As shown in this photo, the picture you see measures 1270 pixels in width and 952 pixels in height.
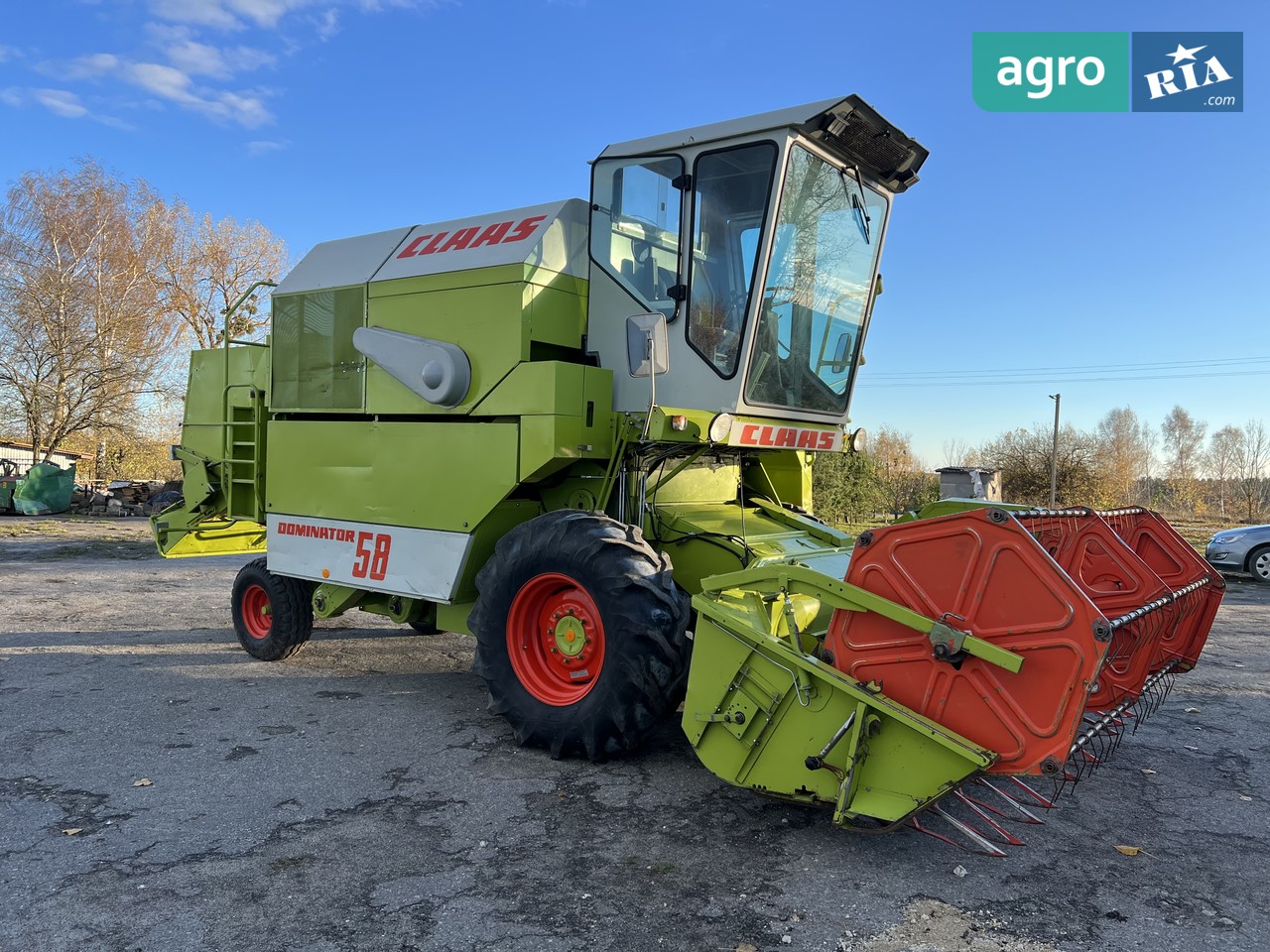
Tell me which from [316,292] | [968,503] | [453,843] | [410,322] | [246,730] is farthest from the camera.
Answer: [316,292]

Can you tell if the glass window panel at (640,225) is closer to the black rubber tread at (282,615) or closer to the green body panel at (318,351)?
the green body panel at (318,351)

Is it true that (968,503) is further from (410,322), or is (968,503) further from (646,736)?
(410,322)

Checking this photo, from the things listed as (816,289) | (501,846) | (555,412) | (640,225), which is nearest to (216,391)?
(555,412)

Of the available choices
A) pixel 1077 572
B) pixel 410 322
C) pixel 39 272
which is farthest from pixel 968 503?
pixel 39 272

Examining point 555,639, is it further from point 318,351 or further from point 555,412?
point 318,351

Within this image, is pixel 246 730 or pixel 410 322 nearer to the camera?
pixel 246 730

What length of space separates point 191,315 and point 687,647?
34.1 meters

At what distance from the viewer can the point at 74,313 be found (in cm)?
2842

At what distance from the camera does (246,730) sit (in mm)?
5078

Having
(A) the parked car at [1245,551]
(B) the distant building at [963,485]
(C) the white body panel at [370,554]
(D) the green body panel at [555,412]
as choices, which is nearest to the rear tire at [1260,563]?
(A) the parked car at [1245,551]

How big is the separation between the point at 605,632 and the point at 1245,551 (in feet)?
40.2

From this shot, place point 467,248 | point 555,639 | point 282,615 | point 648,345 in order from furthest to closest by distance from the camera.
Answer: point 282,615, point 467,248, point 648,345, point 555,639

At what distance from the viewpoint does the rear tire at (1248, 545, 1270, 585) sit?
40.6ft

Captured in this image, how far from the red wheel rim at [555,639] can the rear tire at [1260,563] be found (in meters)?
12.1
